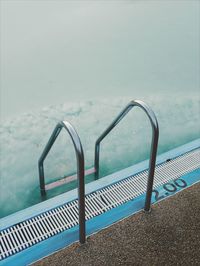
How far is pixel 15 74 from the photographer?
533 cm

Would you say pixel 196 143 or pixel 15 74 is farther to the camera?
pixel 15 74

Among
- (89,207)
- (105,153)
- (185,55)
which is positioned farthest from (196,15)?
(89,207)

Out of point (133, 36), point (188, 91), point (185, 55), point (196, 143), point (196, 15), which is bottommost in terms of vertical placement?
point (196, 143)

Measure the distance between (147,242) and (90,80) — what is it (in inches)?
141

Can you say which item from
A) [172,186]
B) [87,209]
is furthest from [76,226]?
[172,186]

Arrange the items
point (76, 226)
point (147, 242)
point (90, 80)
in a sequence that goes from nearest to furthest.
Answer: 1. point (147, 242)
2. point (76, 226)
3. point (90, 80)

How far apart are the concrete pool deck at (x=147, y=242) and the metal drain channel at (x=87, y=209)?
0.20 meters

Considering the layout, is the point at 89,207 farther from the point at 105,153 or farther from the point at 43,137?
the point at 43,137

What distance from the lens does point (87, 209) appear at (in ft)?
8.04

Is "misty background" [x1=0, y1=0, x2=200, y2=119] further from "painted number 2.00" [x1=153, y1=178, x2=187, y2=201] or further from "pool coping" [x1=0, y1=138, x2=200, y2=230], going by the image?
"painted number 2.00" [x1=153, y1=178, x2=187, y2=201]

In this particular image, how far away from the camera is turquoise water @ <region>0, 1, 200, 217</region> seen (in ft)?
12.7

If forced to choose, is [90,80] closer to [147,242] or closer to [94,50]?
[94,50]

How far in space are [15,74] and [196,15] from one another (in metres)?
4.04

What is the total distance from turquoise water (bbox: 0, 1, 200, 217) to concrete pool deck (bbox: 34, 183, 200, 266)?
3.96ft
